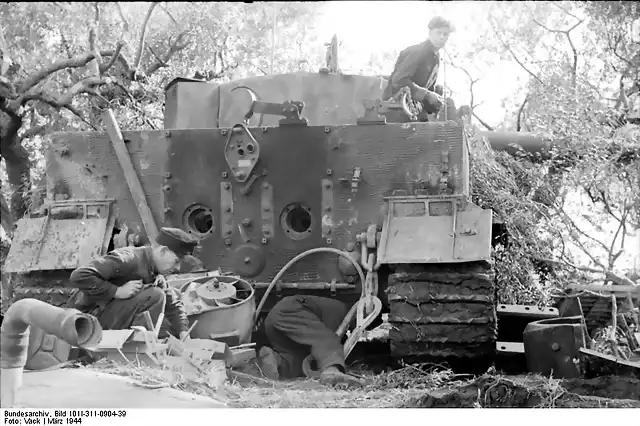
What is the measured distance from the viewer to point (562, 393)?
4.98m

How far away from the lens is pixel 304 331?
611cm

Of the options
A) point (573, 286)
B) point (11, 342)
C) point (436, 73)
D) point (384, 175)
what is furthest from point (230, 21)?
point (11, 342)

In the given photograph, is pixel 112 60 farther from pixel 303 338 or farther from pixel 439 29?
pixel 303 338

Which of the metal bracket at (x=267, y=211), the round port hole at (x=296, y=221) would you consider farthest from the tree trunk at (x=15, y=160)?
the round port hole at (x=296, y=221)

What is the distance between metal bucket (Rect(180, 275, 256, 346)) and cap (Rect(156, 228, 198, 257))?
0.81 feet

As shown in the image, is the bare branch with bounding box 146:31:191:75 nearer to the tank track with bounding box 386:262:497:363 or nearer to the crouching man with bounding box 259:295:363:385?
the crouching man with bounding box 259:295:363:385

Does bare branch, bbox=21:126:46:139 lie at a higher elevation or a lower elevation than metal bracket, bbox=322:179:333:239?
higher

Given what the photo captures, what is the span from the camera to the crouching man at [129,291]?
17.3 feet

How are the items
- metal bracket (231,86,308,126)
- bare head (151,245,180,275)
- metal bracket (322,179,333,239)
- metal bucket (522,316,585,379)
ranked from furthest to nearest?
metal bracket (231,86,308,126) → metal bracket (322,179,333,239) → metal bucket (522,316,585,379) → bare head (151,245,180,275)

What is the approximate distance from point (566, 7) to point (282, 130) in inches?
149

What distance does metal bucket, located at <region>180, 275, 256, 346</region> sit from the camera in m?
5.74

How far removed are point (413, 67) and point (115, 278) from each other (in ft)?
8.89

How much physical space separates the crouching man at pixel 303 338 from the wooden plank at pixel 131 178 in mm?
1016

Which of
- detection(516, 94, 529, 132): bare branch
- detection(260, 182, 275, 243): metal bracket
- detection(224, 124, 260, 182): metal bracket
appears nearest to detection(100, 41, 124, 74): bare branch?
detection(224, 124, 260, 182): metal bracket
